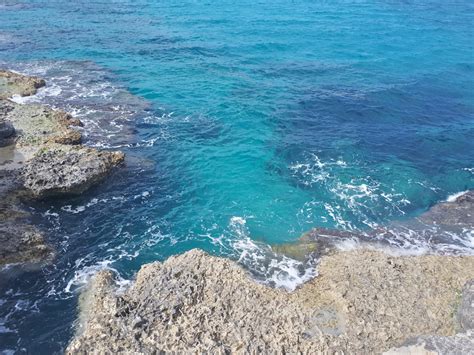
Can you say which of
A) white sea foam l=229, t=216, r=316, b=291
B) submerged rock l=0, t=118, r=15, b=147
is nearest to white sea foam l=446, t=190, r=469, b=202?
white sea foam l=229, t=216, r=316, b=291

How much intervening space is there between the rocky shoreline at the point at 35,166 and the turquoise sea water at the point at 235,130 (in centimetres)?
97

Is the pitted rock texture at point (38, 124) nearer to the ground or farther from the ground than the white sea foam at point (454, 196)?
farther from the ground

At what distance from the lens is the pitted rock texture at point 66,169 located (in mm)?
29641

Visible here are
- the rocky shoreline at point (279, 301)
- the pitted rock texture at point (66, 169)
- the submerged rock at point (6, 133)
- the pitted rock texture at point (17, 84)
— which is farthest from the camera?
the pitted rock texture at point (17, 84)

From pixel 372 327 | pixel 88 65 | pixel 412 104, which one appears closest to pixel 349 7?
pixel 412 104

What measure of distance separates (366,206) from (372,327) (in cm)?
1233

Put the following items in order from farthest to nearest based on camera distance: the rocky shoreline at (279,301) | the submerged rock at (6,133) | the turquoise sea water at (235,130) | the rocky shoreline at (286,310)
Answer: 1. the submerged rock at (6,133)
2. the turquoise sea water at (235,130)
3. the rocky shoreline at (279,301)
4. the rocky shoreline at (286,310)

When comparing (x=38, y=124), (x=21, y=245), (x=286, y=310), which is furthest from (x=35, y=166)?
(x=286, y=310)

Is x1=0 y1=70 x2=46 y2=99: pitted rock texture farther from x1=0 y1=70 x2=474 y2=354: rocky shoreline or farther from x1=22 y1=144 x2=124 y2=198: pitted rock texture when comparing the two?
x1=0 y1=70 x2=474 y2=354: rocky shoreline

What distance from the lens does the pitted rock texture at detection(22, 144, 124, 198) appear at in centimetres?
2964

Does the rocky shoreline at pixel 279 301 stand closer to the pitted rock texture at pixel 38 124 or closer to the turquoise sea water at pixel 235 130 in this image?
the turquoise sea water at pixel 235 130

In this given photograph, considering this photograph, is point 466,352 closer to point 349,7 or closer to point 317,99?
point 317,99

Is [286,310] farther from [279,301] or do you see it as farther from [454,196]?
[454,196]

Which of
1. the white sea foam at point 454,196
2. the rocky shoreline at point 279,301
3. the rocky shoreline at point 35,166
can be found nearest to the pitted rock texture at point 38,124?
the rocky shoreline at point 35,166
